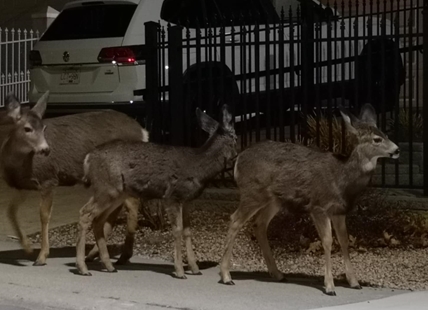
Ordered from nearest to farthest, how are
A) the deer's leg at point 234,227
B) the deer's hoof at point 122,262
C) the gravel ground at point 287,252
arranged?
the deer's leg at point 234,227 → the gravel ground at point 287,252 → the deer's hoof at point 122,262

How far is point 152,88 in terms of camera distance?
13.6 metres

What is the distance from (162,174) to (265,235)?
1058mm

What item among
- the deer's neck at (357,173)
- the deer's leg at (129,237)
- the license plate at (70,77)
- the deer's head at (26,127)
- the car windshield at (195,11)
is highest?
the car windshield at (195,11)

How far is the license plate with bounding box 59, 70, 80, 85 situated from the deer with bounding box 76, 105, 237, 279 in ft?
19.6

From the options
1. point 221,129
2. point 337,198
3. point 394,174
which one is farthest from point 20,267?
point 394,174

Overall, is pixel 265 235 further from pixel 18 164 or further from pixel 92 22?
pixel 92 22

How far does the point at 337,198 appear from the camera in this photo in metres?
9.41

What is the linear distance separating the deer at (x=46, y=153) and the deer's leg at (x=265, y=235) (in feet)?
4.65

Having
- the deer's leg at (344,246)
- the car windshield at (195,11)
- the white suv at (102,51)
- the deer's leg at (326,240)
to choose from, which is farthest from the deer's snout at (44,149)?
the car windshield at (195,11)

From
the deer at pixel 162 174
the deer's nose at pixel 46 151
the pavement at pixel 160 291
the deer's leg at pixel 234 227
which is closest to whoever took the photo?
the pavement at pixel 160 291

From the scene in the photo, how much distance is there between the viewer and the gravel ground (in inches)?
398

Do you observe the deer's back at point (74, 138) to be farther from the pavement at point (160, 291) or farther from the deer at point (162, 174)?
the pavement at point (160, 291)

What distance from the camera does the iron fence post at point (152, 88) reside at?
13.5 metres

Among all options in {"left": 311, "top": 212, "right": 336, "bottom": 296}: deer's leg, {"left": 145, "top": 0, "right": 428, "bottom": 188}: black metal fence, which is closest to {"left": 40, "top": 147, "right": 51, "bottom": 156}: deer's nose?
{"left": 311, "top": 212, "right": 336, "bottom": 296}: deer's leg
